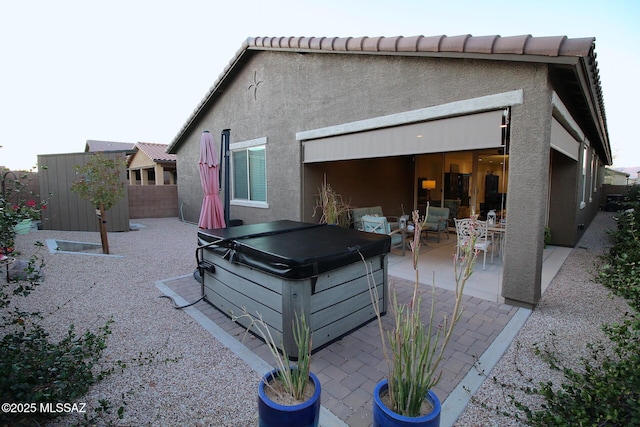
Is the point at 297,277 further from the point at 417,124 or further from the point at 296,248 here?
the point at 417,124

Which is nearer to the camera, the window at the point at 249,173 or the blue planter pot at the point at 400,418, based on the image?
the blue planter pot at the point at 400,418

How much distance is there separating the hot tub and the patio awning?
78.1 inches

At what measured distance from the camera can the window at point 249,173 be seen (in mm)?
8922

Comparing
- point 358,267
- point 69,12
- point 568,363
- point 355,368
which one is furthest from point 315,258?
point 69,12

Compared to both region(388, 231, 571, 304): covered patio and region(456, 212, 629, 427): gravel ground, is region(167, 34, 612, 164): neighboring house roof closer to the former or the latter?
region(456, 212, 629, 427): gravel ground

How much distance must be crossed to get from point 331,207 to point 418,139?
104 inches

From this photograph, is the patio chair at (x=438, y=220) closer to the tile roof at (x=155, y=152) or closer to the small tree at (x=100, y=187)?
the small tree at (x=100, y=187)

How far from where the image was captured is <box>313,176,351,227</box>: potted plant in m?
7.09

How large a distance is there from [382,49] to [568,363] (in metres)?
5.00

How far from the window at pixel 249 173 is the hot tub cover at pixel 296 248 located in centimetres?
456

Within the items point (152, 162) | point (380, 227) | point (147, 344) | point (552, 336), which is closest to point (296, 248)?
point (147, 344)

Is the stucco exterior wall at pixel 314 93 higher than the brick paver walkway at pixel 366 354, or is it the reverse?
the stucco exterior wall at pixel 314 93

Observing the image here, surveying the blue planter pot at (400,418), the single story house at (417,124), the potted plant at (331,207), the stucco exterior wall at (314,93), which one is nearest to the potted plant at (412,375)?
the blue planter pot at (400,418)

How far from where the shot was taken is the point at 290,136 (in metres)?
7.77
